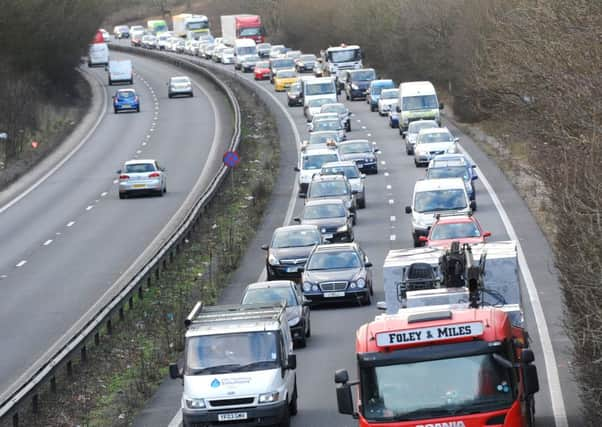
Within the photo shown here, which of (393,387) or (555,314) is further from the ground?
(393,387)

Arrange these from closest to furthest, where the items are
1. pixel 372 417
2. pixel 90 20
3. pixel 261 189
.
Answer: pixel 372 417 → pixel 261 189 → pixel 90 20

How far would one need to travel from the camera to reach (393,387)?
1505 cm

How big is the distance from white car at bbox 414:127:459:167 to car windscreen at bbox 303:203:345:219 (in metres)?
14.8

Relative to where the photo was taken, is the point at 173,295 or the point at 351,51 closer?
the point at 173,295

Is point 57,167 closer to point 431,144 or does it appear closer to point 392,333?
point 431,144

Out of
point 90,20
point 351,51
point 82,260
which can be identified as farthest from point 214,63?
point 82,260

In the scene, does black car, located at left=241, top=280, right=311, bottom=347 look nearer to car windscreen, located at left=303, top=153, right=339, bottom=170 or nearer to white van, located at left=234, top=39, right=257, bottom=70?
car windscreen, located at left=303, top=153, right=339, bottom=170

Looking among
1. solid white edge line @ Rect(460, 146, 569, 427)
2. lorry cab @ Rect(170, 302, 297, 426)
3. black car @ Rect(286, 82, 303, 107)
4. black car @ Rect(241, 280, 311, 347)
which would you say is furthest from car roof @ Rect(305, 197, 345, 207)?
black car @ Rect(286, 82, 303, 107)

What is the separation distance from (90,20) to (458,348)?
97.6 m

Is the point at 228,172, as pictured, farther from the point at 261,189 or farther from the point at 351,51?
the point at 351,51

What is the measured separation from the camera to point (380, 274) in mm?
35750

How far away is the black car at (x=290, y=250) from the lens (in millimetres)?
34844

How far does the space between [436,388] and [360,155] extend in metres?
40.4

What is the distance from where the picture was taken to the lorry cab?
65.5 ft
